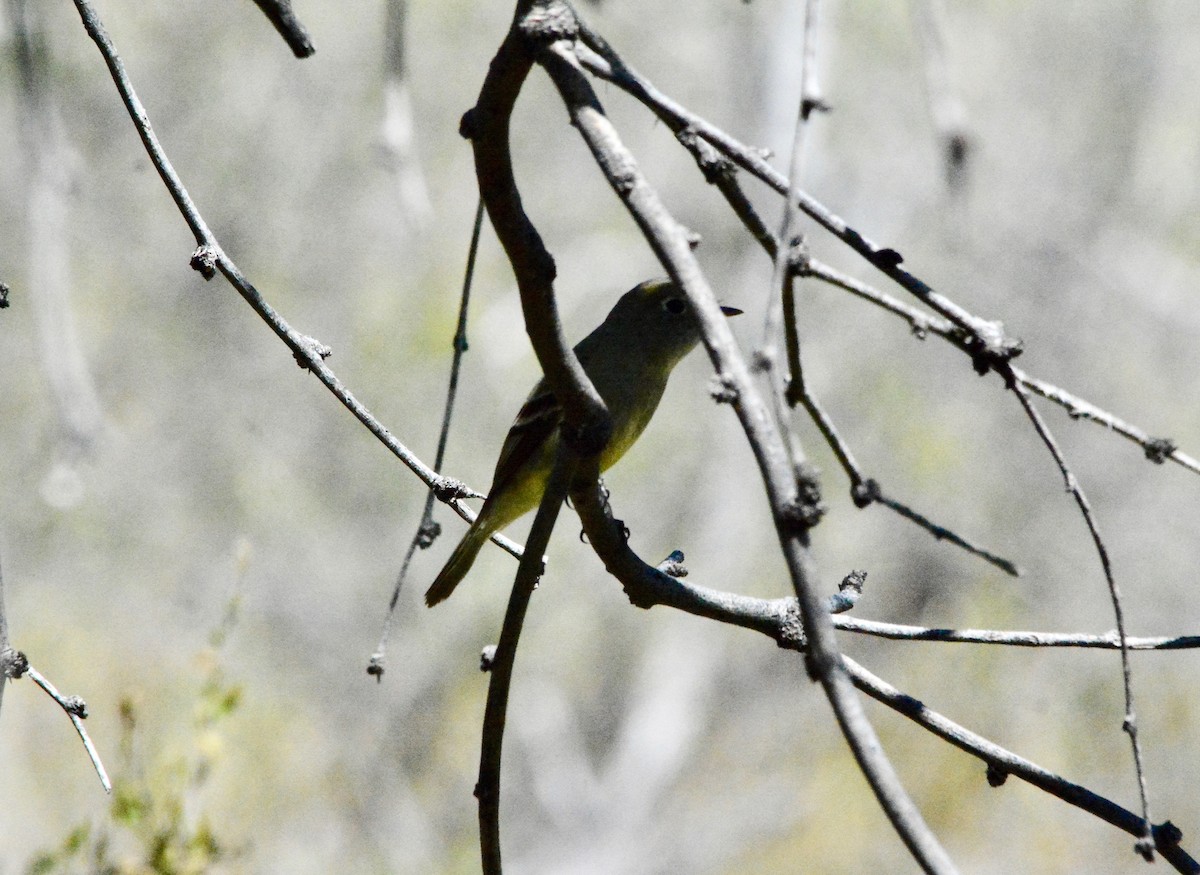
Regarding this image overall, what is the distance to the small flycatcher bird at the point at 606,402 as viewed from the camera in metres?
4.16

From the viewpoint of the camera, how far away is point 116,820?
3.19 m

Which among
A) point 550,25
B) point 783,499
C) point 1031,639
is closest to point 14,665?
point 550,25

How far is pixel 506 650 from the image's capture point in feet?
6.23

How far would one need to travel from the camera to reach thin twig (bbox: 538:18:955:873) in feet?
3.62

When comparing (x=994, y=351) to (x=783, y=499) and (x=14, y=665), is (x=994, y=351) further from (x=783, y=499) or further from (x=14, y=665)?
(x=14, y=665)

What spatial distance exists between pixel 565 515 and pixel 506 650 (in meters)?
8.91

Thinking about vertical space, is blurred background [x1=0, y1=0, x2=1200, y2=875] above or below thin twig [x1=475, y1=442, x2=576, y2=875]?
above

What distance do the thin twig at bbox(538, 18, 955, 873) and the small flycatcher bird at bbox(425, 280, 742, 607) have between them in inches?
102

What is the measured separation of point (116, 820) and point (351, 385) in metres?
8.54

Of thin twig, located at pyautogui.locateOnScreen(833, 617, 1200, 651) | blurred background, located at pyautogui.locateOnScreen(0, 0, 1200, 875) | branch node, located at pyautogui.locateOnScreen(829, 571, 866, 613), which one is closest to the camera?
thin twig, located at pyautogui.locateOnScreen(833, 617, 1200, 651)

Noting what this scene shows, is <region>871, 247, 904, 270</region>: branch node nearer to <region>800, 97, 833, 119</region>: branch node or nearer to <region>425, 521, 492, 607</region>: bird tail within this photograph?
<region>800, 97, 833, 119</region>: branch node

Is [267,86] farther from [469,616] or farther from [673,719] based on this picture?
[673,719]

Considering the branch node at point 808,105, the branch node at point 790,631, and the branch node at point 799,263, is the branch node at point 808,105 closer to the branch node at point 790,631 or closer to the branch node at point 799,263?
the branch node at point 799,263

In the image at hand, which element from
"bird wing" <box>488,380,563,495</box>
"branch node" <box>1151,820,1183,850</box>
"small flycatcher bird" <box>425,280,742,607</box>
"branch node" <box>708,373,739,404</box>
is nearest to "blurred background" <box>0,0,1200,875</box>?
"small flycatcher bird" <box>425,280,742,607</box>
